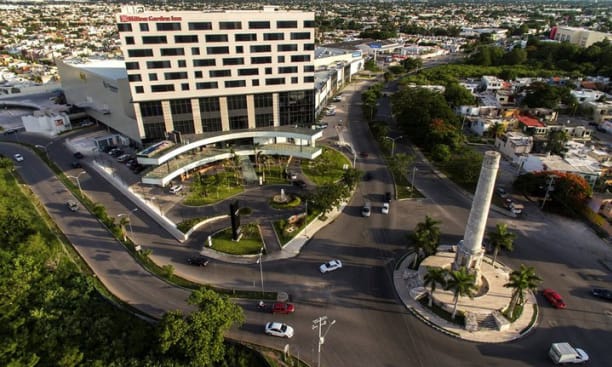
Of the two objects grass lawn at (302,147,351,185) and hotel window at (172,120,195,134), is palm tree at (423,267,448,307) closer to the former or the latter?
grass lawn at (302,147,351,185)

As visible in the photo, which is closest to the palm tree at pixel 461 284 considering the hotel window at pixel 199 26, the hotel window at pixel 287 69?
the hotel window at pixel 287 69

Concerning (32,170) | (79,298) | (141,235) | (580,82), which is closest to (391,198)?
(141,235)

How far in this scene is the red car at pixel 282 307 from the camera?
47.0 m

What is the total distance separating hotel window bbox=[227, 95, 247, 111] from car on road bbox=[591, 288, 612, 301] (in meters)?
76.1

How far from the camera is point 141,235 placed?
63.4 meters

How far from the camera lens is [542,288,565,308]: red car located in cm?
4822

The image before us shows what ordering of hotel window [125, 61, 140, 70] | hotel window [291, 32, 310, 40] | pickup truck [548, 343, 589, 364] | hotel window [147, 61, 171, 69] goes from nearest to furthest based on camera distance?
pickup truck [548, 343, 589, 364] → hotel window [125, 61, 140, 70] → hotel window [147, 61, 171, 69] → hotel window [291, 32, 310, 40]

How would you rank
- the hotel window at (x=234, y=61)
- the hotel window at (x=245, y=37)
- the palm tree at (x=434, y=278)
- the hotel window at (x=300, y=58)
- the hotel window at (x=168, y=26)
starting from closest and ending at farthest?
1. the palm tree at (x=434, y=278)
2. the hotel window at (x=168, y=26)
3. the hotel window at (x=245, y=37)
4. the hotel window at (x=234, y=61)
5. the hotel window at (x=300, y=58)

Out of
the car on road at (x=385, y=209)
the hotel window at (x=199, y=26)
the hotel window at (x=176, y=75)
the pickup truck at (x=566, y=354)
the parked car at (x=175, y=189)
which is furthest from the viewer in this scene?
the hotel window at (x=176, y=75)

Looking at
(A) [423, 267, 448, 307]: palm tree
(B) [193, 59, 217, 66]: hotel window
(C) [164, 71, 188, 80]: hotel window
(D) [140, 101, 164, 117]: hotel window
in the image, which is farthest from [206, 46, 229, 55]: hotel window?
(A) [423, 267, 448, 307]: palm tree

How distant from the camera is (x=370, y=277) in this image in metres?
53.7

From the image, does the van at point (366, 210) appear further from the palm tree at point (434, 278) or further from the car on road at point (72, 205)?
the car on road at point (72, 205)

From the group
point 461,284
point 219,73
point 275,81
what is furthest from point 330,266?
point 219,73

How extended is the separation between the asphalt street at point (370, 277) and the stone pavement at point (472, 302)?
1.08 meters
